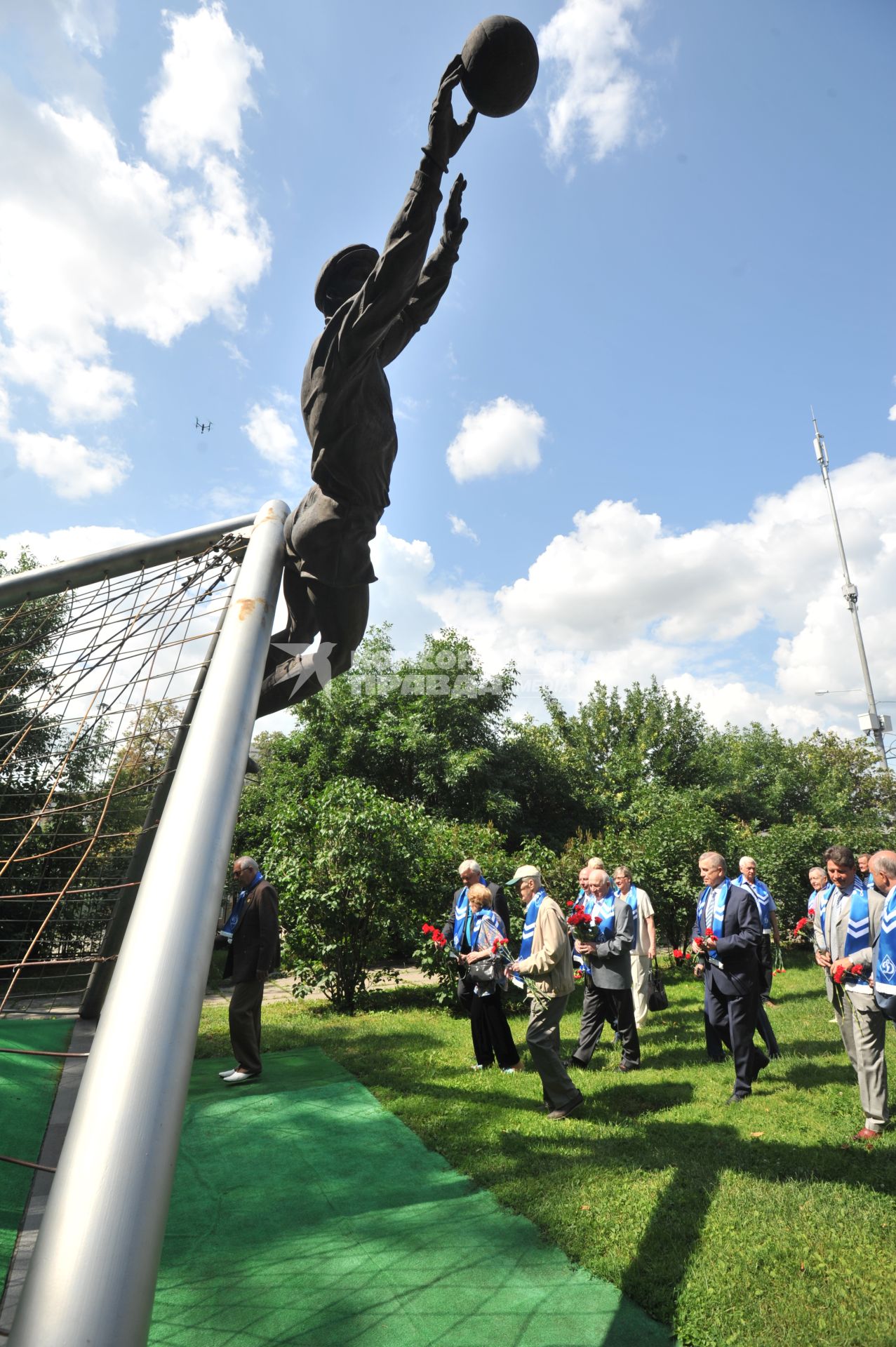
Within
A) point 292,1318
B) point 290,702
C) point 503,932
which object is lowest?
point 292,1318

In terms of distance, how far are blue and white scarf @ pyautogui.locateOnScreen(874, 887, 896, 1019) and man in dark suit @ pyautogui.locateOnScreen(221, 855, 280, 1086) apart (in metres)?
3.94

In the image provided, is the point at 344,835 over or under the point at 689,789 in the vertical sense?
under

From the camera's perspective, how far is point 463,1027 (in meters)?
7.63

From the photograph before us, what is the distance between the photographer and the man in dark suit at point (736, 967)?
5.17 m

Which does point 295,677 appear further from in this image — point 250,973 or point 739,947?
point 739,947

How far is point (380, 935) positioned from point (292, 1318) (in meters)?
5.82

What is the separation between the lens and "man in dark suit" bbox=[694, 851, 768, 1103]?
5.17m

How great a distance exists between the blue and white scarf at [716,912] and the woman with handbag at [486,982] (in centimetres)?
157

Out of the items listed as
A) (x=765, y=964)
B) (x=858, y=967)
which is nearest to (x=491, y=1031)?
(x=765, y=964)

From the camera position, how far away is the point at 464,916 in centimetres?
625

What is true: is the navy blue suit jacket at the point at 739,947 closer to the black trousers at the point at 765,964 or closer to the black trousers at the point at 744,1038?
the black trousers at the point at 744,1038

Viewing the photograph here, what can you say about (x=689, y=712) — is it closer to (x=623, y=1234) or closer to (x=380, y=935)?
(x=380, y=935)

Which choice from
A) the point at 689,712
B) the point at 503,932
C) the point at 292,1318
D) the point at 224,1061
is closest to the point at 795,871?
the point at 503,932

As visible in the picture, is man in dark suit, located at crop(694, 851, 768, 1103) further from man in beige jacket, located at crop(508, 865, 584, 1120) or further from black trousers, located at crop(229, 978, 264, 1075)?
black trousers, located at crop(229, 978, 264, 1075)
